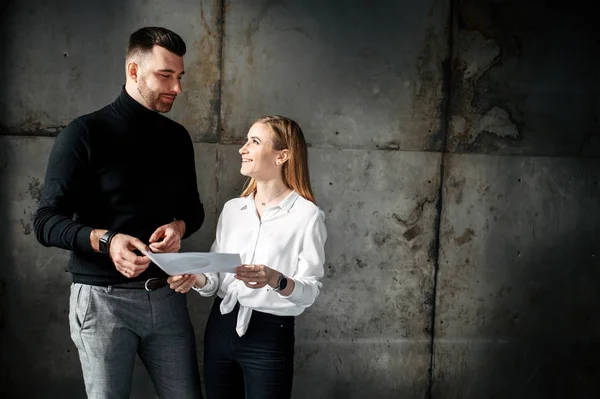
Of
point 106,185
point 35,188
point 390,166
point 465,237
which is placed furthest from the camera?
point 465,237

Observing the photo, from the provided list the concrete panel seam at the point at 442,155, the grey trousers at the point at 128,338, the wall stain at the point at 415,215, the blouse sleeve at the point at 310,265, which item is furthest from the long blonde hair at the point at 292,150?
the concrete panel seam at the point at 442,155

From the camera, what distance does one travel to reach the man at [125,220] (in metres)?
2.35

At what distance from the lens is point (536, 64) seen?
354 cm

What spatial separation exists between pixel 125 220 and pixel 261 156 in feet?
1.98

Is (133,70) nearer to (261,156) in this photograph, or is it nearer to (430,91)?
(261,156)

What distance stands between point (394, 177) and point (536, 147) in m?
0.87

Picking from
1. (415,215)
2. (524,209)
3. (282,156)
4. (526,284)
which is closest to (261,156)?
(282,156)

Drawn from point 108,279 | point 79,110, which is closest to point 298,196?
point 108,279

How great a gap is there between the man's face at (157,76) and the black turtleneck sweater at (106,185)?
0.06 meters

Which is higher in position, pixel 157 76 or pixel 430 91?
pixel 430 91

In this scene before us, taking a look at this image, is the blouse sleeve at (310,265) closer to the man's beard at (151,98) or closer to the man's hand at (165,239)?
the man's hand at (165,239)

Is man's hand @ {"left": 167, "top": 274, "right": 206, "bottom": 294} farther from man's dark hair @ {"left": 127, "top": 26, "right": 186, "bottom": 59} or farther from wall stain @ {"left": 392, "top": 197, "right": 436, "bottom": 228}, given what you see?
wall stain @ {"left": 392, "top": 197, "right": 436, "bottom": 228}

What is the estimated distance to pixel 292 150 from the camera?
2.57 metres

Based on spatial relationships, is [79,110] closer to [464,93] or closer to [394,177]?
[394,177]
